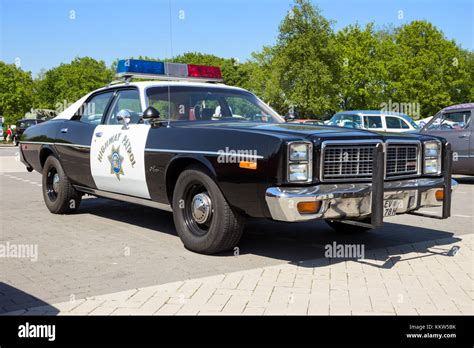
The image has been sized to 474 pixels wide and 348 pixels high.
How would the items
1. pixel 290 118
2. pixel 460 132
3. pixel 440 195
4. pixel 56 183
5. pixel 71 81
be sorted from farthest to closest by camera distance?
pixel 71 81 → pixel 460 132 → pixel 56 183 → pixel 290 118 → pixel 440 195

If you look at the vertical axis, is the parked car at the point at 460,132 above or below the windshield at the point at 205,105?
below

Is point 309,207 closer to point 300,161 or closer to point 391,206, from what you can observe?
point 300,161

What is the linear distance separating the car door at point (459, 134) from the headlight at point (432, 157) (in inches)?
300

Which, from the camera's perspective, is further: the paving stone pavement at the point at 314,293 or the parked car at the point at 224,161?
the parked car at the point at 224,161

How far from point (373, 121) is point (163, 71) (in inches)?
600

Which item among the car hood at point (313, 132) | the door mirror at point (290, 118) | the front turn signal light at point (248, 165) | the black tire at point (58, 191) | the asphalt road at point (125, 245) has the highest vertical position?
the door mirror at point (290, 118)

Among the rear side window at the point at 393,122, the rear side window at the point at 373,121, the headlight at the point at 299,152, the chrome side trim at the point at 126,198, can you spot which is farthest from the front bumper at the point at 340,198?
the rear side window at the point at 393,122

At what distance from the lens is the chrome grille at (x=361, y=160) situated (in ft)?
16.2

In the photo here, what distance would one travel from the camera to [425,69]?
46.4m

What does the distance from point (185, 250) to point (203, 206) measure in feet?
2.01

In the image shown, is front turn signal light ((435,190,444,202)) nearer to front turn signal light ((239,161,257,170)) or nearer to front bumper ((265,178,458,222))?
front bumper ((265,178,458,222))

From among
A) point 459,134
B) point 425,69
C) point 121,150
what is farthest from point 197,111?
point 425,69

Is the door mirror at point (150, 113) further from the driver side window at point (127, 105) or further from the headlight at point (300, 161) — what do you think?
the headlight at point (300, 161)
